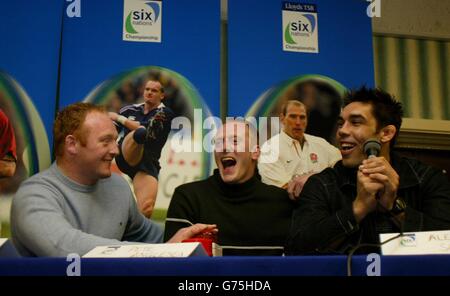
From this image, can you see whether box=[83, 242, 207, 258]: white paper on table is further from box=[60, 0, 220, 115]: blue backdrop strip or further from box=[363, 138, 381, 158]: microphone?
box=[60, 0, 220, 115]: blue backdrop strip

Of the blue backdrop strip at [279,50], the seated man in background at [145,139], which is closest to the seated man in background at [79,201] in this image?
the seated man in background at [145,139]

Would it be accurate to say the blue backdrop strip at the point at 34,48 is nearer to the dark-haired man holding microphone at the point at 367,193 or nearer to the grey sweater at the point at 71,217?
the grey sweater at the point at 71,217

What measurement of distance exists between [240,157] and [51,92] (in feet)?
2.80

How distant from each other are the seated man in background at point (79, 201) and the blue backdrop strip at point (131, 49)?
0.46m

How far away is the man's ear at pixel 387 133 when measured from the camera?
2.21 m

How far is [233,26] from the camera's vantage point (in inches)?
107

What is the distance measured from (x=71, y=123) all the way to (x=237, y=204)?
27.5 inches

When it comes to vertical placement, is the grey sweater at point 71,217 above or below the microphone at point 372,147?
below

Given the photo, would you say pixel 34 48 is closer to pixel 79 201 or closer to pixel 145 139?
pixel 145 139

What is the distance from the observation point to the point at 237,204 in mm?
2287

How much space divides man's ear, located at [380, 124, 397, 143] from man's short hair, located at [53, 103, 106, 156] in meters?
1.05

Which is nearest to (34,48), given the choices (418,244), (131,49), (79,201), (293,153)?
(131,49)
